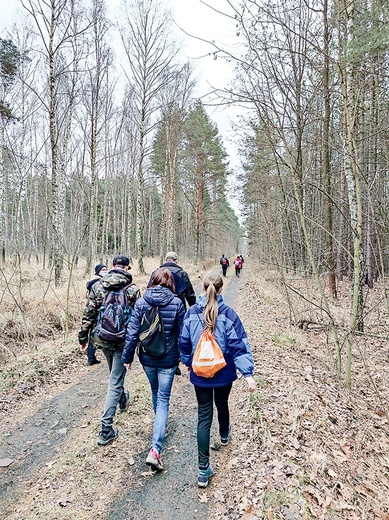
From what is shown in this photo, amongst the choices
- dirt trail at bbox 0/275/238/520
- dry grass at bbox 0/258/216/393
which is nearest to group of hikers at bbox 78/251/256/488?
dirt trail at bbox 0/275/238/520

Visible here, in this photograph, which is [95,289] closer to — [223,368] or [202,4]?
[223,368]

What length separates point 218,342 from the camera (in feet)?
10.2

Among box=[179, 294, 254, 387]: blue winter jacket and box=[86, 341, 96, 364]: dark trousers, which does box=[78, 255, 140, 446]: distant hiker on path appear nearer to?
box=[179, 294, 254, 387]: blue winter jacket

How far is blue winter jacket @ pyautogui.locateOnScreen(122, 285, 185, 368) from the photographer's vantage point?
3557 mm

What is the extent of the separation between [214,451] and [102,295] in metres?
2.41

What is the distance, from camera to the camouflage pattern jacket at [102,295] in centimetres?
410

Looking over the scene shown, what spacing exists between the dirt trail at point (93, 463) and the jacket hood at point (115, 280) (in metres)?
1.90

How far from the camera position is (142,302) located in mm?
3635

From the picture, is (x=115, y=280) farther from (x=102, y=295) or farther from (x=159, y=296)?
(x=159, y=296)

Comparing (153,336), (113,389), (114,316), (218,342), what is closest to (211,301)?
(218,342)

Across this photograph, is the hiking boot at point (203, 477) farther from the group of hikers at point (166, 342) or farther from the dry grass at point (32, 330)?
the dry grass at point (32, 330)

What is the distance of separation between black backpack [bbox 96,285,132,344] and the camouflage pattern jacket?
0.07 meters

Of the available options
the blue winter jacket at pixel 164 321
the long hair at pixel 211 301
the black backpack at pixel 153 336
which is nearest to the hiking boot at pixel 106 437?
the blue winter jacket at pixel 164 321

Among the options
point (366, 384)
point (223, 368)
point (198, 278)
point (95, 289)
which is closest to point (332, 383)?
point (366, 384)
